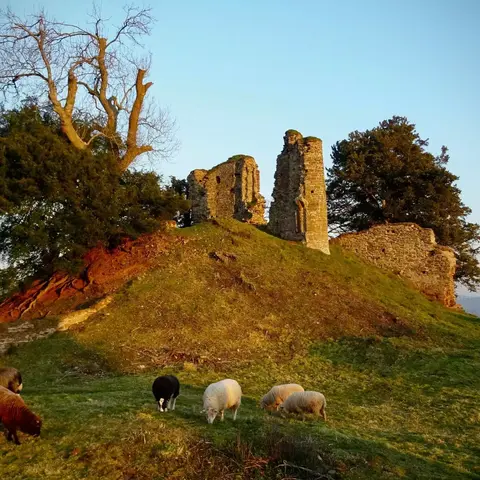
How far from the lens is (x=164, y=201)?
75.2ft

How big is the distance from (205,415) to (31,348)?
994 cm

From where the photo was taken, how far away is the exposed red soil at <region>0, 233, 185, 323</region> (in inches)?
806

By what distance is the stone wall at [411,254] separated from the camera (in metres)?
30.9

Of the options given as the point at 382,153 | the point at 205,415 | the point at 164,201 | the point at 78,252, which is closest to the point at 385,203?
the point at 382,153

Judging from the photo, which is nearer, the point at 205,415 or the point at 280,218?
the point at 205,415

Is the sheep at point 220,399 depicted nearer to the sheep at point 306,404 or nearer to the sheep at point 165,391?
the sheep at point 165,391

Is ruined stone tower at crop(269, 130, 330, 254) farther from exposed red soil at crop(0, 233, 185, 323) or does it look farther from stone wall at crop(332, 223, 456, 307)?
exposed red soil at crop(0, 233, 185, 323)

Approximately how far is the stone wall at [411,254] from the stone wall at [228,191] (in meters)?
5.68

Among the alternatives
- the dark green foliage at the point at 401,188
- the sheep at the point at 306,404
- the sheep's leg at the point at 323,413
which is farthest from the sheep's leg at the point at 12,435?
the dark green foliage at the point at 401,188

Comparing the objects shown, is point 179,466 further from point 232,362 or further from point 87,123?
point 87,123

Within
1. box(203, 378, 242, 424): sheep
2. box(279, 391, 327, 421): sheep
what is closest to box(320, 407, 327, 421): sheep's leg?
box(279, 391, 327, 421): sheep

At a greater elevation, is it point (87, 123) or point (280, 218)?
point (87, 123)

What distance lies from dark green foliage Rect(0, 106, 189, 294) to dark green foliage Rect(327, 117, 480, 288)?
2244cm

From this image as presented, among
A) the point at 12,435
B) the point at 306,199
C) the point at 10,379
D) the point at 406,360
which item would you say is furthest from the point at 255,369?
the point at 306,199
